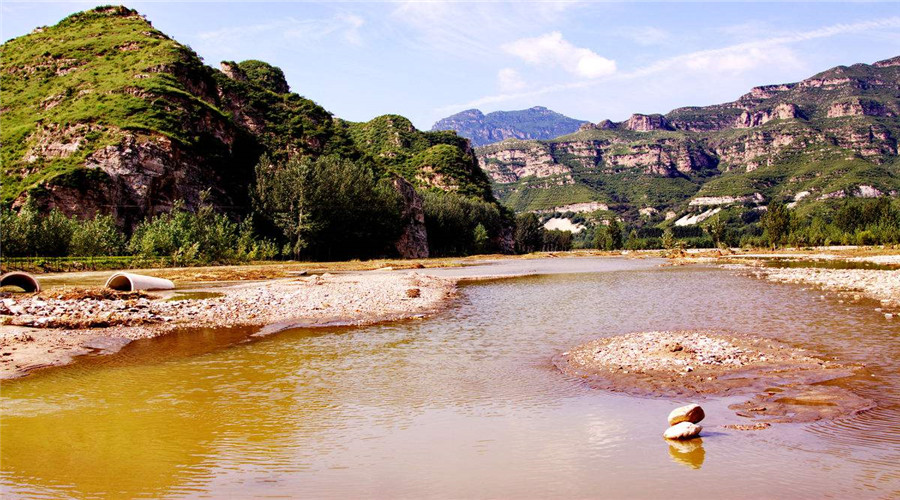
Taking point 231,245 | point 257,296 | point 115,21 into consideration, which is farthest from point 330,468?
point 115,21

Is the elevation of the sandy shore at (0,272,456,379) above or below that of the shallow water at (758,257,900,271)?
above

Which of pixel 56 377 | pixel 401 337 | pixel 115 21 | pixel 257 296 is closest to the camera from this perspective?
pixel 56 377

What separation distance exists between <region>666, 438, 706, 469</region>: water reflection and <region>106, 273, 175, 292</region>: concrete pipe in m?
36.5

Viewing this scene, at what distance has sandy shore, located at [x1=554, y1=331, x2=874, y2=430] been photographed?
44.4 feet

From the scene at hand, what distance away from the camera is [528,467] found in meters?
10.1

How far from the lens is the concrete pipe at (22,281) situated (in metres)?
35.0

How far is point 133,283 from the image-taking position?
38.8m

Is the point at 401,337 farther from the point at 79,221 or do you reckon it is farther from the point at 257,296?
the point at 79,221

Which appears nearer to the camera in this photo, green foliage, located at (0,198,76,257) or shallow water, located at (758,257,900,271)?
green foliage, located at (0,198,76,257)

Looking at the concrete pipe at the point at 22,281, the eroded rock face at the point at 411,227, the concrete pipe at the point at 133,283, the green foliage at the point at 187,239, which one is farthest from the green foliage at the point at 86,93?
the concrete pipe at the point at 133,283

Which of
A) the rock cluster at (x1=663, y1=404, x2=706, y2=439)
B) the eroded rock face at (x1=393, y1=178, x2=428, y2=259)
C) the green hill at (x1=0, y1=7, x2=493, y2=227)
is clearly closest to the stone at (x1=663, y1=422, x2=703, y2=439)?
the rock cluster at (x1=663, y1=404, x2=706, y2=439)

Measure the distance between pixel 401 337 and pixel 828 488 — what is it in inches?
720

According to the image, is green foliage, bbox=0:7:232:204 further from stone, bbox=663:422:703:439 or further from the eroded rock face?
stone, bbox=663:422:703:439

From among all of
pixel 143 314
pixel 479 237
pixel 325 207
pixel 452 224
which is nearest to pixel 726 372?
pixel 143 314
